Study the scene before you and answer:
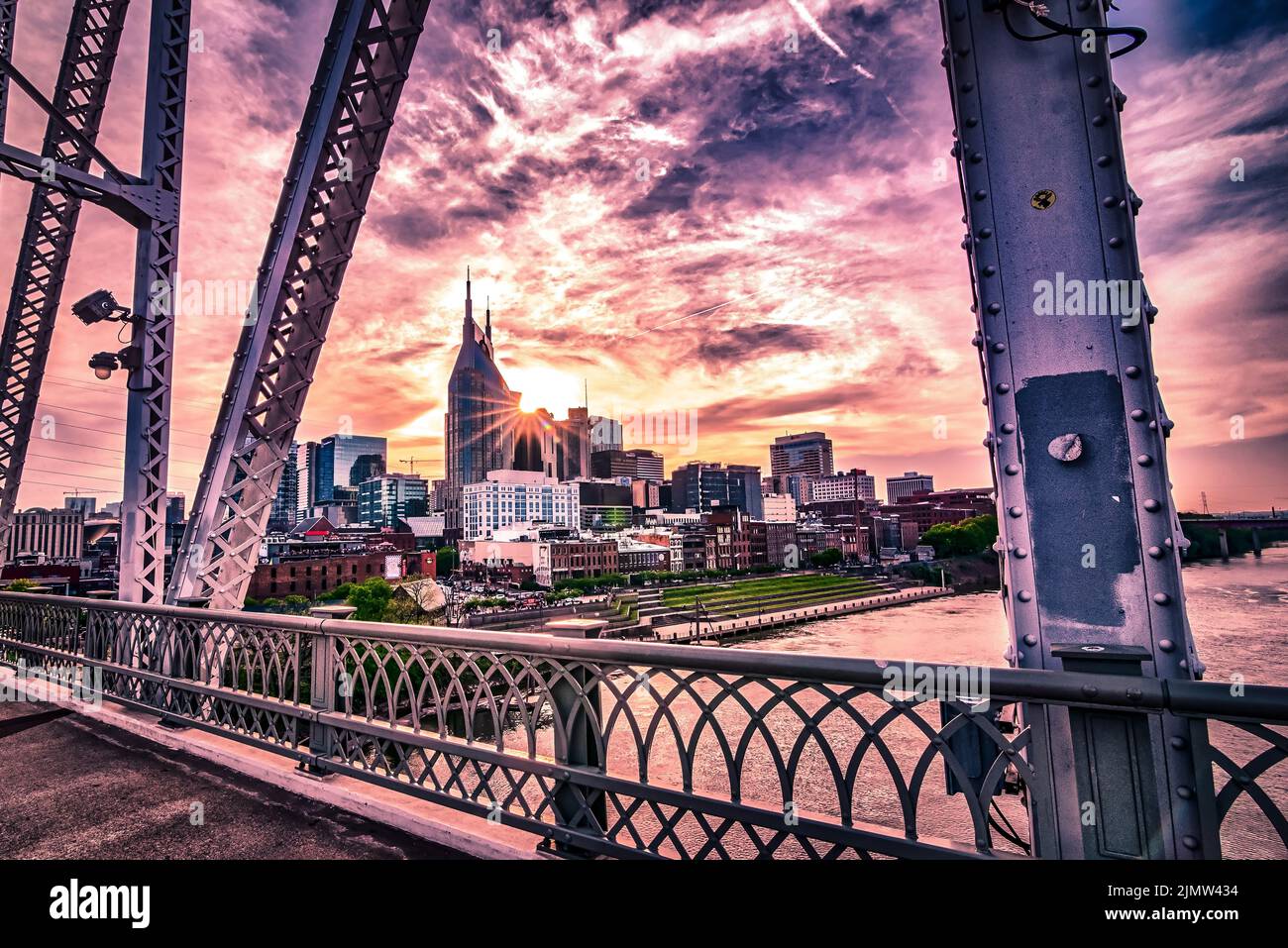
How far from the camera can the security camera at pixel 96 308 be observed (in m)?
7.49

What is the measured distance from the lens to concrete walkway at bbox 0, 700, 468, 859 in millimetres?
3803

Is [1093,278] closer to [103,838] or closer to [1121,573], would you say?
[1121,573]

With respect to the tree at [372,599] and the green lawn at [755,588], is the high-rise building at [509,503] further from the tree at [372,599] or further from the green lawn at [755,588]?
the tree at [372,599]

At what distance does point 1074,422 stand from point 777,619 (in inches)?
3295

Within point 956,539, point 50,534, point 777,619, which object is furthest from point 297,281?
point 956,539

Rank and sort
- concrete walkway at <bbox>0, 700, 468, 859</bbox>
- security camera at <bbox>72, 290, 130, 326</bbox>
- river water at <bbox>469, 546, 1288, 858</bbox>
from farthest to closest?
security camera at <bbox>72, 290, 130, 326</bbox> < concrete walkway at <bbox>0, 700, 468, 859</bbox> < river water at <bbox>469, 546, 1288, 858</bbox>

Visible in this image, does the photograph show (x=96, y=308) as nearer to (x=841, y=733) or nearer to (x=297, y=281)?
(x=297, y=281)

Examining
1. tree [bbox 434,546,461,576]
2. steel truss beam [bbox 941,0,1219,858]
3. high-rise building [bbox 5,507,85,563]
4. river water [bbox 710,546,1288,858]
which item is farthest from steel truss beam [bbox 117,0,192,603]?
tree [bbox 434,546,461,576]

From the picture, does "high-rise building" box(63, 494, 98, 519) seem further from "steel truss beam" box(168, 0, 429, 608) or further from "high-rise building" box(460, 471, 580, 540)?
"steel truss beam" box(168, 0, 429, 608)

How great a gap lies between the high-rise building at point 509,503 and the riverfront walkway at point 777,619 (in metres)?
75.8

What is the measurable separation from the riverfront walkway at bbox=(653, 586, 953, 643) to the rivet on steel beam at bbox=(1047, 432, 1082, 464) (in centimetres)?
5692

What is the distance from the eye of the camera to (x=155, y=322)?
7.76 metres

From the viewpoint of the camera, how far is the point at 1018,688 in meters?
2.42
